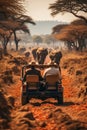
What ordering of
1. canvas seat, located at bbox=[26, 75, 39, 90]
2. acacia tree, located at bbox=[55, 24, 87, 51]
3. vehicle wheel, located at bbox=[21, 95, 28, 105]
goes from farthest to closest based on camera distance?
acacia tree, located at bbox=[55, 24, 87, 51] < canvas seat, located at bbox=[26, 75, 39, 90] < vehicle wheel, located at bbox=[21, 95, 28, 105]

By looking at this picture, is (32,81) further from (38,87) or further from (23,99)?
(23,99)

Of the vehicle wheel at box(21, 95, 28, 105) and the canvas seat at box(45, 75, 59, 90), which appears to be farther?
the canvas seat at box(45, 75, 59, 90)

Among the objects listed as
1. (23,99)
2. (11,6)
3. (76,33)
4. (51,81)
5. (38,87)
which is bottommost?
(76,33)

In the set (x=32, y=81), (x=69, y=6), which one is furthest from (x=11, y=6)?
(x=69, y=6)

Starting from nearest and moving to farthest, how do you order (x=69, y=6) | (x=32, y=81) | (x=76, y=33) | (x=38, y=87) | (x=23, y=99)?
(x=23, y=99), (x=32, y=81), (x=38, y=87), (x=69, y=6), (x=76, y=33)

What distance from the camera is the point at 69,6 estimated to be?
3119 centimetres

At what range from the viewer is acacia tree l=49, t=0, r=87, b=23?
100.0ft

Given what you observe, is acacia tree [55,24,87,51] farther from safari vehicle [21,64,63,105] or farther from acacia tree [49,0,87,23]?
safari vehicle [21,64,63,105]

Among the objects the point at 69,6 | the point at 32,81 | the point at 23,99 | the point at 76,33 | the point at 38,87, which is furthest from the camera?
the point at 76,33

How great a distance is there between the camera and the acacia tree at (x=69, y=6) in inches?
1200

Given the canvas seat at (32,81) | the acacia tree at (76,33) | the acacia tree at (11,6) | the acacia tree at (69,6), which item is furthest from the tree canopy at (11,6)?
the acacia tree at (76,33)

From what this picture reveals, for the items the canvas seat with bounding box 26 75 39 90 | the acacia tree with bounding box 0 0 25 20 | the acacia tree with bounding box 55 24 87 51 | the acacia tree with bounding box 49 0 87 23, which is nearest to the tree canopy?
the acacia tree with bounding box 0 0 25 20

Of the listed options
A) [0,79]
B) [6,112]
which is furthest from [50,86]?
[0,79]

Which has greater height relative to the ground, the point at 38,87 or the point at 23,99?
the point at 38,87
